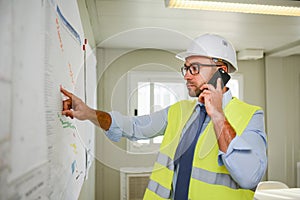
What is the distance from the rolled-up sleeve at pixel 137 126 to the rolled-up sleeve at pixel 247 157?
0.22 m

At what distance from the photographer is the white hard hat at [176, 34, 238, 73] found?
3.30ft

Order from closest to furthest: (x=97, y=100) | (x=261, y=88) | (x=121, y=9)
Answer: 1. (x=97, y=100)
2. (x=121, y=9)
3. (x=261, y=88)

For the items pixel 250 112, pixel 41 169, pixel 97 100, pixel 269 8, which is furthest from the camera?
pixel 269 8

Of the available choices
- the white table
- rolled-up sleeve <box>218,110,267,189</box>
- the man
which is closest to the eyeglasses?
the man

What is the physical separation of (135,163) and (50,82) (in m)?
0.45

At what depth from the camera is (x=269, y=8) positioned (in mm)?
1827

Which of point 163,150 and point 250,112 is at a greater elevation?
point 250,112

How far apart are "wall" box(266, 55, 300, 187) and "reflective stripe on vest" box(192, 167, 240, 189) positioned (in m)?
2.73

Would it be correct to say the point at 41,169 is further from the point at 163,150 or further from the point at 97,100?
the point at 163,150

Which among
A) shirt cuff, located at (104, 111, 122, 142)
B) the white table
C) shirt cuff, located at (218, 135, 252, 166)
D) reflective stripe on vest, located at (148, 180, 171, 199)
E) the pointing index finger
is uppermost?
the pointing index finger

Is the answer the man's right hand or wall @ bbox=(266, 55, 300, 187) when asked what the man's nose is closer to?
the man's right hand

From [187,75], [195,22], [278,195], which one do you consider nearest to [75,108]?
[187,75]

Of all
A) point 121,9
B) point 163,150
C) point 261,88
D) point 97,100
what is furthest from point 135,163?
point 261,88

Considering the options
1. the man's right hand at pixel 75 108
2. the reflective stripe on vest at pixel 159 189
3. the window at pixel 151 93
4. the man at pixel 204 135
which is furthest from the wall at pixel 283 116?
the man's right hand at pixel 75 108
